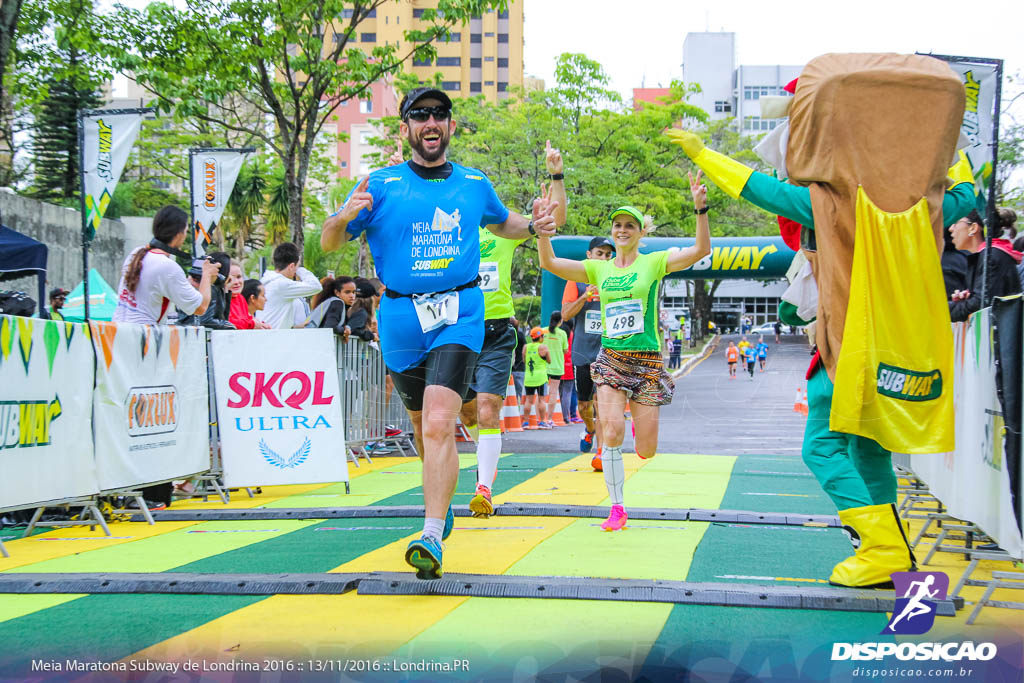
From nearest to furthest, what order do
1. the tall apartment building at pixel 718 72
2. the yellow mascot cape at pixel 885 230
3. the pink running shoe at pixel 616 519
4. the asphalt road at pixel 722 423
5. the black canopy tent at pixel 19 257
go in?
1. the yellow mascot cape at pixel 885 230
2. the pink running shoe at pixel 616 519
3. the black canopy tent at pixel 19 257
4. the asphalt road at pixel 722 423
5. the tall apartment building at pixel 718 72

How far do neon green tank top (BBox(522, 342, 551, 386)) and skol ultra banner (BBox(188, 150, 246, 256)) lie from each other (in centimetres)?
643

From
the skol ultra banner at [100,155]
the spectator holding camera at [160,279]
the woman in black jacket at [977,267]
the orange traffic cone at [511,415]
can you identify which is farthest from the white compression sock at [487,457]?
the orange traffic cone at [511,415]

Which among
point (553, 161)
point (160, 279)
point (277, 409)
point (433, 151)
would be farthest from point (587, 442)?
point (433, 151)

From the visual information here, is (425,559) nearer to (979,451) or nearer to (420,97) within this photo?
(420,97)

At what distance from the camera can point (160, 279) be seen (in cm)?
750

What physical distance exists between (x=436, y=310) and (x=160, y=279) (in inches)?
142

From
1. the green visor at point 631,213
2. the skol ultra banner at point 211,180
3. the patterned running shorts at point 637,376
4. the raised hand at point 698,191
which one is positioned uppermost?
the skol ultra banner at point 211,180

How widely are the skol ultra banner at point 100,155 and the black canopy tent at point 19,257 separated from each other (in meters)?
0.89

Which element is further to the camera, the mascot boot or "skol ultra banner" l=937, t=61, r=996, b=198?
"skol ultra banner" l=937, t=61, r=996, b=198

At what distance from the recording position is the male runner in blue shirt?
4.66 m

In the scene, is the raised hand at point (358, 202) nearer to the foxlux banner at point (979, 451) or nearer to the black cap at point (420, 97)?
the black cap at point (420, 97)

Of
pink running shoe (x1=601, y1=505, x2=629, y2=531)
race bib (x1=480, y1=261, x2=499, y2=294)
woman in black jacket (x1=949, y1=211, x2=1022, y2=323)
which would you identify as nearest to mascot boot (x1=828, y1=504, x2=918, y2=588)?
pink running shoe (x1=601, y1=505, x2=629, y2=531)

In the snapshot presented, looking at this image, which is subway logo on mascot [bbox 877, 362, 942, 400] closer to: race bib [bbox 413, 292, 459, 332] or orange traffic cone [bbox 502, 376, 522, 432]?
race bib [bbox 413, 292, 459, 332]

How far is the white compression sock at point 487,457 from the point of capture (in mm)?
6766
